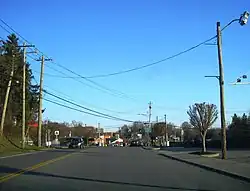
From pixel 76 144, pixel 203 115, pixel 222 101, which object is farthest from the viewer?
pixel 76 144


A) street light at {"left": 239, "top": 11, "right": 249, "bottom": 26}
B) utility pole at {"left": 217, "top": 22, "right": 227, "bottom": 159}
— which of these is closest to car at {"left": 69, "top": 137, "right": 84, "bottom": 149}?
utility pole at {"left": 217, "top": 22, "right": 227, "bottom": 159}

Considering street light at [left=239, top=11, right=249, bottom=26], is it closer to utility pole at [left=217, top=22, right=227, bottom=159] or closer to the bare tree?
utility pole at [left=217, top=22, right=227, bottom=159]

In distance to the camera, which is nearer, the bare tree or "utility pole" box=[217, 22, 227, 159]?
"utility pole" box=[217, 22, 227, 159]

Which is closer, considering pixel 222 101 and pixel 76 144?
pixel 222 101

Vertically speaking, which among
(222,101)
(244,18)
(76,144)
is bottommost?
(76,144)

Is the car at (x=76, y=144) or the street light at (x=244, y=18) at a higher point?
the street light at (x=244, y=18)

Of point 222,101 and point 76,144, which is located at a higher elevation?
point 222,101

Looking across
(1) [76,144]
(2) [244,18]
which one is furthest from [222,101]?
(1) [76,144]

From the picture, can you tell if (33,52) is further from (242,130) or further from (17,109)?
(242,130)

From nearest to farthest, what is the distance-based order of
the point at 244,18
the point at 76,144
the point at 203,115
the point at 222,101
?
the point at 244,18 → the point at 222,101 → the point at 203,115 → the point at 76,144

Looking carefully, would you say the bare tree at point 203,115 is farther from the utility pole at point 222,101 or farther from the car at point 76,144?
the car at point 76,144

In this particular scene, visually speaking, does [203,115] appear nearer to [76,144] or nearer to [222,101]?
[222,101]

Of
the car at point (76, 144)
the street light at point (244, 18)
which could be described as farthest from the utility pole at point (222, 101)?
the car at point (76, 144)

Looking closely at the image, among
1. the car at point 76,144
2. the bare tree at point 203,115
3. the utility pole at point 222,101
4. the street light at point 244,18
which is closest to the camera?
the street light at point 244,18
